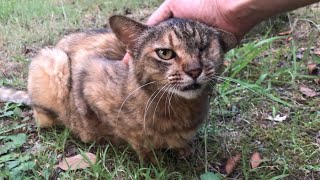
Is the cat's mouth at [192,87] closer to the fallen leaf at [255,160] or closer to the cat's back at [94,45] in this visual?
the fallen leaf at [255,160]

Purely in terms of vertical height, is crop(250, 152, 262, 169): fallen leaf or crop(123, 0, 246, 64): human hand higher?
crop(123, 0, 246, 64): human hand

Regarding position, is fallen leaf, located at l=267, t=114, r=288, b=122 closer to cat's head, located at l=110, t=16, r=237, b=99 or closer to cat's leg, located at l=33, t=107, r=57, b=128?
cat's head, located at l=110, t=16, r=237, b=99

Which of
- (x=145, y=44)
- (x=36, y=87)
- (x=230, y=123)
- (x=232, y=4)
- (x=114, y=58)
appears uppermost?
(x=232, y=4)

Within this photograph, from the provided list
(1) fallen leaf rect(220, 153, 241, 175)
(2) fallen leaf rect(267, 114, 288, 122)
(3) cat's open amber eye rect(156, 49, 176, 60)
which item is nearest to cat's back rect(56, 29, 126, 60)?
(3) cat's open amber eye rect(156, 49, 176, 60)

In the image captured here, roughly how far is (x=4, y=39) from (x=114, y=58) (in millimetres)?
2106

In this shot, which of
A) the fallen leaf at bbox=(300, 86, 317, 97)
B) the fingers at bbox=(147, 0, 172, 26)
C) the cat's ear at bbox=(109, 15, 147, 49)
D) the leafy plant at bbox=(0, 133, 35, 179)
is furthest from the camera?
the fallen leaf at bbox=(300, 86, 317, 97)

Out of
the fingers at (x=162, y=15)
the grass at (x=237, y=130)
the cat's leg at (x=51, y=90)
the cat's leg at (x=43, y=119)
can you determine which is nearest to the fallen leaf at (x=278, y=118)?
the grass at (x=237, y=130)

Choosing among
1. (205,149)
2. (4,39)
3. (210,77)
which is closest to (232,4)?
(210,77)

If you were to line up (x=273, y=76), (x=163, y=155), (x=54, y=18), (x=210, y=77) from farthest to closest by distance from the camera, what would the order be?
(x=54, y=18) < (x=273, y=76) < (x=163, y=155) < (x=210, y=77)

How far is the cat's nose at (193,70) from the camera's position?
2.28 metres

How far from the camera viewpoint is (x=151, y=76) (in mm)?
2445

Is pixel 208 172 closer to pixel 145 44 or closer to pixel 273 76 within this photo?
pixel 145 44

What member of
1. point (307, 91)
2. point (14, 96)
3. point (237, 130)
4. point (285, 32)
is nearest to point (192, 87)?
point (237, 130)

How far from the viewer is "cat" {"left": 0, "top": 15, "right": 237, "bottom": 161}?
2383mm
